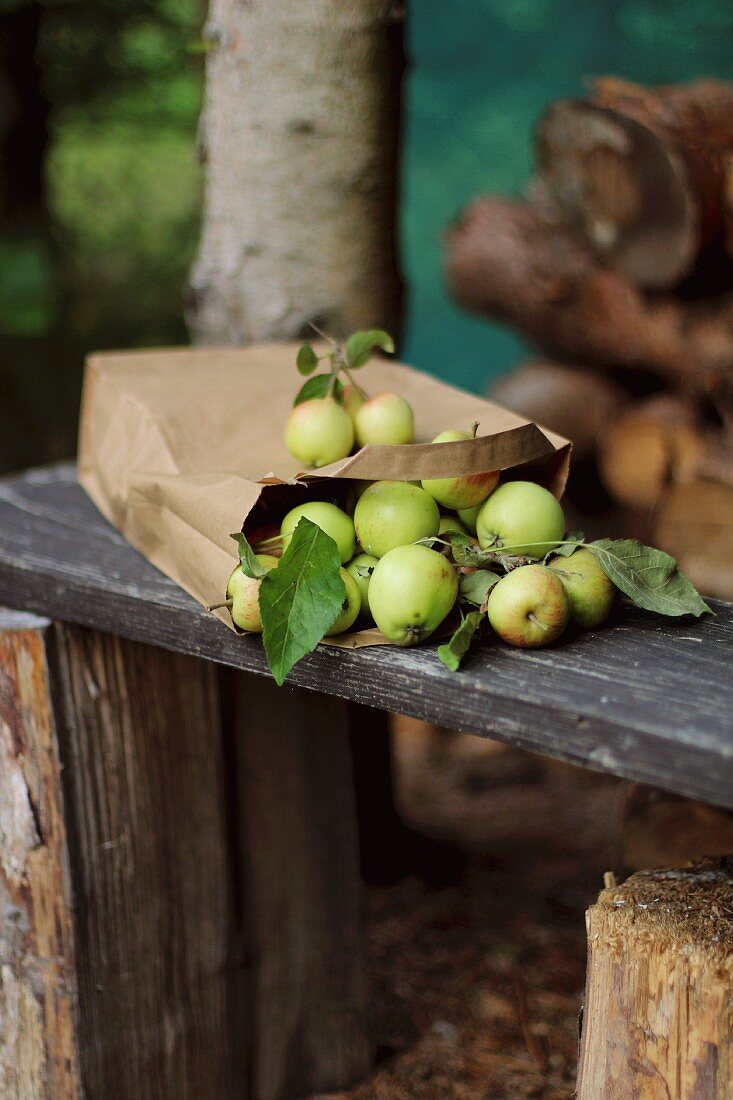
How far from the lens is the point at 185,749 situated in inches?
68.7

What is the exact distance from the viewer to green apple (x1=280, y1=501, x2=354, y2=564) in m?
1.25

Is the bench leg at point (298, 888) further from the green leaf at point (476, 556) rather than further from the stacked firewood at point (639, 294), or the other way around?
the stacked firewood at point (639, 294)

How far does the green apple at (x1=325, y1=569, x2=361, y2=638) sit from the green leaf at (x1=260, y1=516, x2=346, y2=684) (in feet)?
0.19

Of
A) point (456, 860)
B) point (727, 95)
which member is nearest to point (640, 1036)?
point (456, 860)

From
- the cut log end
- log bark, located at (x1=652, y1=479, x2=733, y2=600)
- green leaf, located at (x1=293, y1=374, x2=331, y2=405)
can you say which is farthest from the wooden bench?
the cut log end

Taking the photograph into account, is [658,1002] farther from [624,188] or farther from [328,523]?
[624,188]

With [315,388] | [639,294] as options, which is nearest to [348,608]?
[315,388]

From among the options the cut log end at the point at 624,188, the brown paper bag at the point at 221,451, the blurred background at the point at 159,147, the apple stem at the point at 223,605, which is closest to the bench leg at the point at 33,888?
the brown paper bag at the point at 221,451

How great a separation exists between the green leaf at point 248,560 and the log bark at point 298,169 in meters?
0.94

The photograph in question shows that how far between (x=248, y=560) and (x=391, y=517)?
0.57 feet

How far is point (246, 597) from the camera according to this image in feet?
3.97

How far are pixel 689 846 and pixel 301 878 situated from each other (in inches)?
28.0

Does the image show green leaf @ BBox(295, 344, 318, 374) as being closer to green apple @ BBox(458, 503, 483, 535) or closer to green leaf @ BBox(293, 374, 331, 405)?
green leaf @ BBox(293, 374, 331, 405)

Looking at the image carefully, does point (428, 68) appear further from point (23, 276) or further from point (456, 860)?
point (456, 860)
